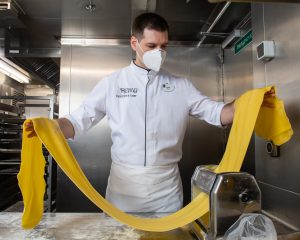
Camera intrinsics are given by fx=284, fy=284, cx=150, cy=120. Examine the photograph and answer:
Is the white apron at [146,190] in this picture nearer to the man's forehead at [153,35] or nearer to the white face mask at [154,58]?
the white face mask at [154,58]

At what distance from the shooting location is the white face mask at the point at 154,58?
1.42 m

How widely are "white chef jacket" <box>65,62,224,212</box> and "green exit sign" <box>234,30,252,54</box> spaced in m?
1.07

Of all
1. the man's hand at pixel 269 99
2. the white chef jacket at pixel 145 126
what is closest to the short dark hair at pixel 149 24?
the white chef jacket at pixel 145 126

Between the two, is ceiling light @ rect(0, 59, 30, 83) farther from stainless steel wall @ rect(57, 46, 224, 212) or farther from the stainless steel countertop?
the stainless steel countertop

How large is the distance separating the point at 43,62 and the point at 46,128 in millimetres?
3243

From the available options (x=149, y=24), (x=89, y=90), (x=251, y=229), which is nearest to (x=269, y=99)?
(x=251, y=229)

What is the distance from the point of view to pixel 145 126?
1450 millimetres

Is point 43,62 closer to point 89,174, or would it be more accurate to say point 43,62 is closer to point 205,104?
point 89,174

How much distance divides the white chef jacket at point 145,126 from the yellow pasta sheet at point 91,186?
302mm

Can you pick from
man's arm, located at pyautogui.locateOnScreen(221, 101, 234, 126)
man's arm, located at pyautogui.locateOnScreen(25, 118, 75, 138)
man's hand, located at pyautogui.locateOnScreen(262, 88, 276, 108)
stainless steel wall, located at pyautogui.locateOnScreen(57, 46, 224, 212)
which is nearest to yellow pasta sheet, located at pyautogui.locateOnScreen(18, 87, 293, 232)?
man's hand, located at pyautogui.locateOnScreen(262, 88, 276, 108)

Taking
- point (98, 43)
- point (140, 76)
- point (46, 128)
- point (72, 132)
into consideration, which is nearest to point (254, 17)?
point (140, 76)

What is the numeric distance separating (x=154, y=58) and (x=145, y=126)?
13.7 inches

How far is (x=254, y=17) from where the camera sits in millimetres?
1678

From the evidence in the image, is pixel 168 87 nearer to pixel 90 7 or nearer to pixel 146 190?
pixel 146 190
